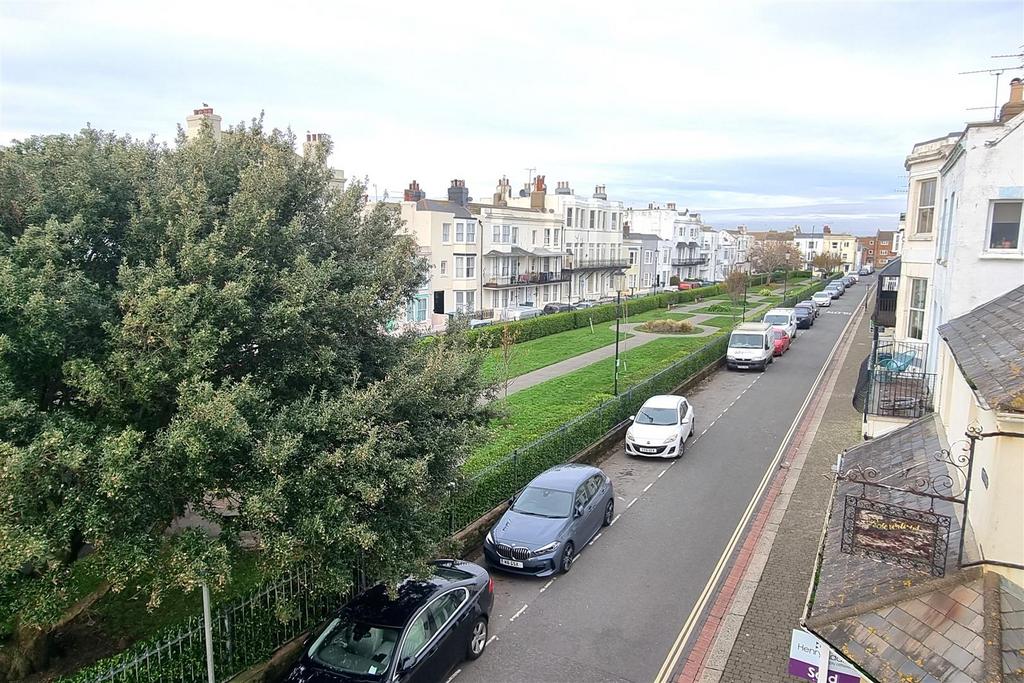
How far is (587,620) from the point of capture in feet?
37.9

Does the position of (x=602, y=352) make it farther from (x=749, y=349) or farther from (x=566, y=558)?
(x=566, y=558)

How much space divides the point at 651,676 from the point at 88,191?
10.2 m

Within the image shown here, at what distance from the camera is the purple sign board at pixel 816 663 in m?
7.86

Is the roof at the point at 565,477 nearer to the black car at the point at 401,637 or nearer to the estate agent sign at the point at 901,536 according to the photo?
the black car at the point at 401,637

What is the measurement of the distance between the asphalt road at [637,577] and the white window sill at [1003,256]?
7.54 metres

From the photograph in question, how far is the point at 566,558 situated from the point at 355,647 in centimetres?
517

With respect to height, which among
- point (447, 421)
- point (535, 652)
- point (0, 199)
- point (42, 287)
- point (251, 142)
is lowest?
point (535, 652)

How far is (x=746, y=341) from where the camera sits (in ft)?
110

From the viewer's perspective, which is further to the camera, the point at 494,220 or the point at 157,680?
the point at 494,220

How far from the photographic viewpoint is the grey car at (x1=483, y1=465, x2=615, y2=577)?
42.0 ft

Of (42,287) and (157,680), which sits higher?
(42,287)

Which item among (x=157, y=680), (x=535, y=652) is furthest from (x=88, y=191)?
(x=535, y=652)

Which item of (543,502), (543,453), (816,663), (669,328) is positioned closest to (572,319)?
(669,328)

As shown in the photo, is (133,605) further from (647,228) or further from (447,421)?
(647,228)
